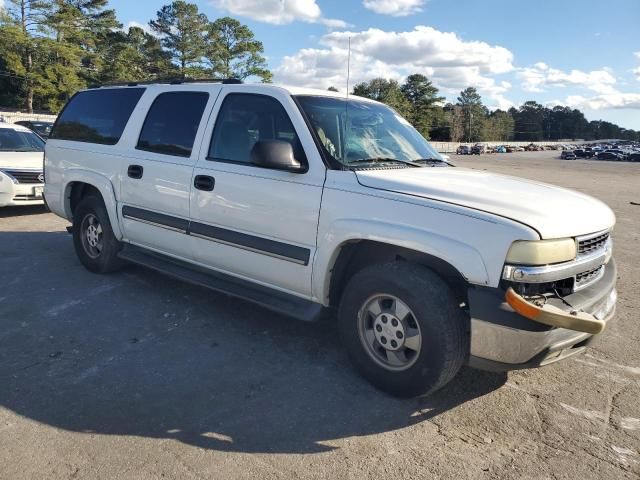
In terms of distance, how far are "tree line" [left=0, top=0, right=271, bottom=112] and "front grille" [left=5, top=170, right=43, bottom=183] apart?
38982 millimetres

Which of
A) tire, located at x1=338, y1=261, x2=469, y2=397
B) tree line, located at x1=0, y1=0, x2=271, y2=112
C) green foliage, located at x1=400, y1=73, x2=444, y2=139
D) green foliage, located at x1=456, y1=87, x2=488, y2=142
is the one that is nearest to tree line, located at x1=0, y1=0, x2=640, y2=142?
tree line, located at x1=0, y1=0, x2=271, y2=112

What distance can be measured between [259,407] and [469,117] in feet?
461

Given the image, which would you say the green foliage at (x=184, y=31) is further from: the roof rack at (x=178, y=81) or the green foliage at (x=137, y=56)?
the roof rack at (x=178, y=81)

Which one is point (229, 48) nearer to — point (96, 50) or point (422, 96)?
point (96, 50)

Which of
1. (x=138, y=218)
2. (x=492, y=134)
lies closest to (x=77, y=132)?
(x=138, y=218)

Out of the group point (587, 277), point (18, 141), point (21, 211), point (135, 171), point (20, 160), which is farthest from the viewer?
point (18, 141)

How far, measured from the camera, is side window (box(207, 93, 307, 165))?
12.8ft

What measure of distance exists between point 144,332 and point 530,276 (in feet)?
9.68

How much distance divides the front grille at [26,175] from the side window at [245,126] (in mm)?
6137

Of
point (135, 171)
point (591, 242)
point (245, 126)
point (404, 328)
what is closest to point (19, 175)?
point (135, 171)

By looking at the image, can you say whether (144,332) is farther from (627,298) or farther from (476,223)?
(627,298)

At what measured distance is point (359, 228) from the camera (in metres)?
3.26

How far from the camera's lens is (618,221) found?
35.7 feet

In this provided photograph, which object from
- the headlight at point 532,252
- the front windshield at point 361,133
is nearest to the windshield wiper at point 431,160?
A: the front windshield at point 361,133
